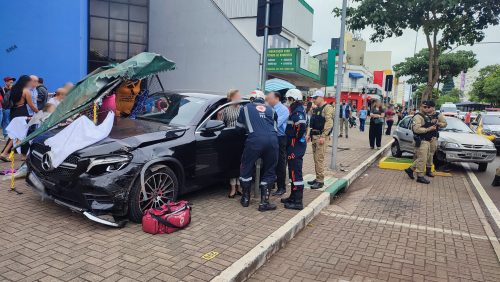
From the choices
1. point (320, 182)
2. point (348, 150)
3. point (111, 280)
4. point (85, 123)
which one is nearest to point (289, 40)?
point (348, 150)

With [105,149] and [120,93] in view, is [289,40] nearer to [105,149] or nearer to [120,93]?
[120,93]

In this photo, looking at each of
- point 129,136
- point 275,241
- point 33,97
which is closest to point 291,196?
point 275,241

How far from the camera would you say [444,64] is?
31188 mm

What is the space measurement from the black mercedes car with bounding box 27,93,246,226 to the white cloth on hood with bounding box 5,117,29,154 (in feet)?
7.13

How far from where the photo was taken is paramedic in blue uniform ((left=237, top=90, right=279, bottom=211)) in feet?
17.7

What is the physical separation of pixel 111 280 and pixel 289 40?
2279 cm

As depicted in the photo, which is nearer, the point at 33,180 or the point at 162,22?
the point at 33,180

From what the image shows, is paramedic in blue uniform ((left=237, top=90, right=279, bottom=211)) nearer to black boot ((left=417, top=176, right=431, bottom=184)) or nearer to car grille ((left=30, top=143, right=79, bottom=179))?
car grille ((left=30, top=143, right=79, bottom=179))

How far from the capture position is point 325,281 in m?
3.78

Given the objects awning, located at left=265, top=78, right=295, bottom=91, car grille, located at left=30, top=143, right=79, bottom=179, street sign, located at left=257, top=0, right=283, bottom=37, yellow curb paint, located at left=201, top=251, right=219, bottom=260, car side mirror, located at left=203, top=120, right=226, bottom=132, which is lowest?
yellow curb paint, located at left=201, top=251, right=219, bottom=260

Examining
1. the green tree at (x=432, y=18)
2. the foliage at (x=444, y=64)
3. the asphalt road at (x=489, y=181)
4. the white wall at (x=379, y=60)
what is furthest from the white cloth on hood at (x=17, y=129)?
the white wall at (x=379, y=60)

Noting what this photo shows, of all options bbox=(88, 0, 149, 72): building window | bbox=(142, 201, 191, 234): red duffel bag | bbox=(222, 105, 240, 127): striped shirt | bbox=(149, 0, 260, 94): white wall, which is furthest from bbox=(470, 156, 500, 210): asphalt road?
bbox=(88, 0, 149, 72): building window

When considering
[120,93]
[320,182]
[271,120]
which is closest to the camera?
[271,120]

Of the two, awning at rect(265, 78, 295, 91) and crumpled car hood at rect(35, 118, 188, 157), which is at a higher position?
awning at rect(265, 78, 295, 91)
